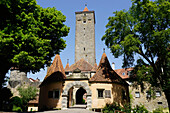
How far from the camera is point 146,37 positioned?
603 inches

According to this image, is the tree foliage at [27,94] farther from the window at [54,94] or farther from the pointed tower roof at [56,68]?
the window at [54,94]

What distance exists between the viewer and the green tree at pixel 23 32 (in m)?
12.0

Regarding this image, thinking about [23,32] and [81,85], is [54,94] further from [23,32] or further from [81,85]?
[23,32]

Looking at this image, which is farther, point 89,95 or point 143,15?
point 89,95

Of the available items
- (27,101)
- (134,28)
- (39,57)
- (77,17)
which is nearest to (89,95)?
(39,57)

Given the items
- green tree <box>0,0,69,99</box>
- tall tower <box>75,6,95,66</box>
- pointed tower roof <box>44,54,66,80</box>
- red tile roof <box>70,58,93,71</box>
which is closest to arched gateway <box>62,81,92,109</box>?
pointed tower roof <box>44,54,66,80</box>

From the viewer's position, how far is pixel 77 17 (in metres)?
42.2

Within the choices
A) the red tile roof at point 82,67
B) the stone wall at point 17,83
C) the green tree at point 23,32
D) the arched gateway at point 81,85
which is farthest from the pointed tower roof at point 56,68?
the stone wall at point 17,83

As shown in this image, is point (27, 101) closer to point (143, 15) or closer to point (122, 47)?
point (122, 47)

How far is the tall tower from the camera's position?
37622mm

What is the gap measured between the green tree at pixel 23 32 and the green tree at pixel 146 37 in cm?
699

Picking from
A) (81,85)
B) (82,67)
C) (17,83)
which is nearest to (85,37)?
(82,67)

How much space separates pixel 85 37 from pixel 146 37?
82.7 feet

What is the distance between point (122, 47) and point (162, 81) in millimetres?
5447
